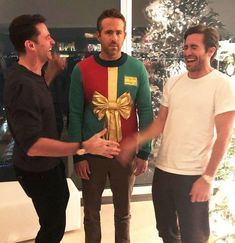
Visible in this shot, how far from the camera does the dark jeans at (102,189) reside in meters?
2.11

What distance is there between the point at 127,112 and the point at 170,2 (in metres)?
1.98

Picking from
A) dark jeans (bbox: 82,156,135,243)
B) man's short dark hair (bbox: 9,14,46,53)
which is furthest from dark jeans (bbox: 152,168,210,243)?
man's short dark hair (bbox: 9,14,46,53)

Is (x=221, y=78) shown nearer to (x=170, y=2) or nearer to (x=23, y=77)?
(x=23, y=77)

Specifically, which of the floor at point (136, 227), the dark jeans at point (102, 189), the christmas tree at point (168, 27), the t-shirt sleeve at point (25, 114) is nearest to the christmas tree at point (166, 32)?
the christmas tree at point (168, 27)

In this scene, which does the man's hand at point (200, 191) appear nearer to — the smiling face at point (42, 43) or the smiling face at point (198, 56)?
the smiling face at point (198, 56)

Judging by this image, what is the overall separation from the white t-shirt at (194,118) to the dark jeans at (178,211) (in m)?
0.07

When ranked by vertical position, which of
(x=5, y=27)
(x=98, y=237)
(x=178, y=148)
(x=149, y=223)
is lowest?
(x=149, y=223)

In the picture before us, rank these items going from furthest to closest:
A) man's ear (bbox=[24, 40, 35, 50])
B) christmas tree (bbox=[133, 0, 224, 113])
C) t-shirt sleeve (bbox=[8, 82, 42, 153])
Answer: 1. christmas tree (bbox=[133, 0, 224, 113])
2. man's ear (bbox=[24, 40, 35, 50])
3. t-shirt sleeve (bbox=[8, 82, 42, 153])

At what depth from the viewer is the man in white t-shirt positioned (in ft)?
5.63

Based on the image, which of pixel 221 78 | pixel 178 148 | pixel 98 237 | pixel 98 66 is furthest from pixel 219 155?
pixel 98 237

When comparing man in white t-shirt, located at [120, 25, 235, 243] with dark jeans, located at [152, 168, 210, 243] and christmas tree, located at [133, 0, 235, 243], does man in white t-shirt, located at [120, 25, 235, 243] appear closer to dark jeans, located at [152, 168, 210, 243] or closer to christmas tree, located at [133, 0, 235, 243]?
dark jeans, located at [152, 168, 210, 243]

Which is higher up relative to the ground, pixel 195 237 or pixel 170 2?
pixel 170 2

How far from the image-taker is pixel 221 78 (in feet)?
5.72

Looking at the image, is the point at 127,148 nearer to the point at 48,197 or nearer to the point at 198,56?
the point at 48,197
